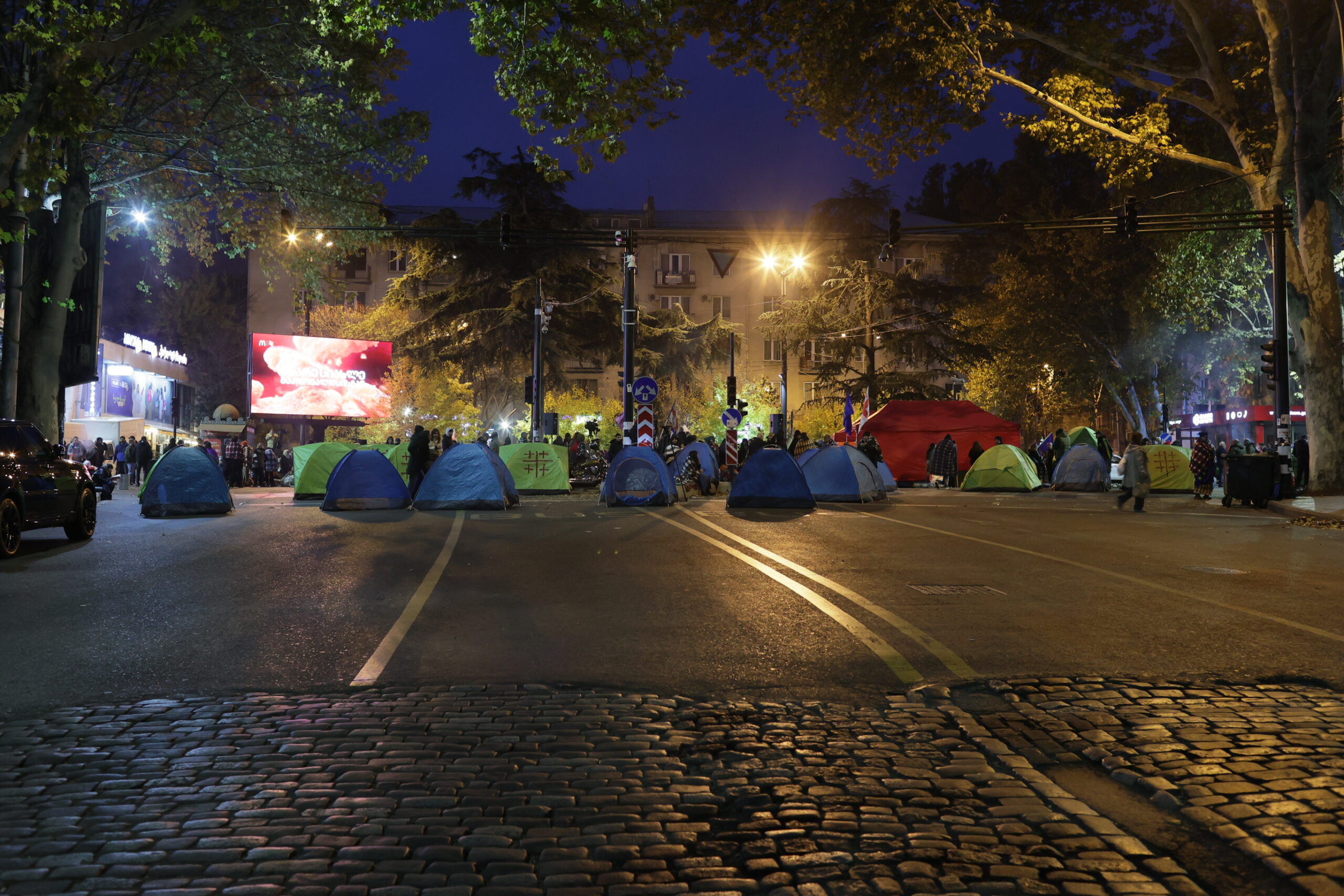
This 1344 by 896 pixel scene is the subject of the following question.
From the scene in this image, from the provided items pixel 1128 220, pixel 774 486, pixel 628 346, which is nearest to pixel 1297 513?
pixel 1128 220

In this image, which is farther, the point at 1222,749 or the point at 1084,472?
the point at 1084,472

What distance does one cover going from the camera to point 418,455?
24.5 meters

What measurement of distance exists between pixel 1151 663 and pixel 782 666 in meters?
2.28

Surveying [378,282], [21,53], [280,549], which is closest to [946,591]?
[280,549]

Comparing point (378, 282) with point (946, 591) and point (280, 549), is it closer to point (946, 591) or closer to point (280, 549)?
point (280, 549)

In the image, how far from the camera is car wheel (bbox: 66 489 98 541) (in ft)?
50.0

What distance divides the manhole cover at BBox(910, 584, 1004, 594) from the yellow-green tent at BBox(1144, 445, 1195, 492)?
23418 mm

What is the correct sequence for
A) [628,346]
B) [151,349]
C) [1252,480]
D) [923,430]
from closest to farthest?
[1252,480] → [628,346] → [923,430] → [151,349]

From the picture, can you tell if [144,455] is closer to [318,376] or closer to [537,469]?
[318,376]

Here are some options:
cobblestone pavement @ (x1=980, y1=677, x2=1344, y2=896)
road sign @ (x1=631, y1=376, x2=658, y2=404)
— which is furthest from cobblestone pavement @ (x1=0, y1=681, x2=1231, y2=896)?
road sign @ (x1=631, y1=376, x2=658, y2=404)

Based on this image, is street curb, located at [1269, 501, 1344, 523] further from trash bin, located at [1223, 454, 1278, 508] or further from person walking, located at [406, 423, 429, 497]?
person walking, located at [406, 423, 429, 497]

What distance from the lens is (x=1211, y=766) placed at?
4.34 m

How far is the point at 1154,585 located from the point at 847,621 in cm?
386

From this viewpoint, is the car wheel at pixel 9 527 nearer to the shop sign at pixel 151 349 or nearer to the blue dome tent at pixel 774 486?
the blue dome tent at pixel 774 486
